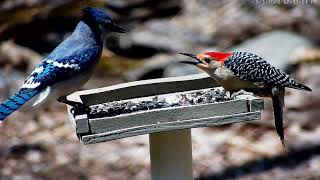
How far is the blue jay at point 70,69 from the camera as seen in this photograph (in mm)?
4074

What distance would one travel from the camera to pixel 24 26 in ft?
29.6

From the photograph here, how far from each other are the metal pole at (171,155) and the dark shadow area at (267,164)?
2346mm

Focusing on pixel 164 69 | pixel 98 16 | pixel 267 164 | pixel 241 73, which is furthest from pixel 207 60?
pixel 164 69

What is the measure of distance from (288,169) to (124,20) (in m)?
3.43

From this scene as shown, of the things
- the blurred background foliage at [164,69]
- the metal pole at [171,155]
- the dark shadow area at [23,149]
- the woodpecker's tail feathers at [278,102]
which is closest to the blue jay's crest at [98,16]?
the metal pole at [171,155]

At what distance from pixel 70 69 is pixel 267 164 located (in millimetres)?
3015

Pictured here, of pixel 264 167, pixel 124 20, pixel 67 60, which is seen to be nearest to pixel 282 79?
pixel 67 60

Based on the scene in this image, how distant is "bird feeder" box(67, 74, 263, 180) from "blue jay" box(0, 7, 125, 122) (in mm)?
147

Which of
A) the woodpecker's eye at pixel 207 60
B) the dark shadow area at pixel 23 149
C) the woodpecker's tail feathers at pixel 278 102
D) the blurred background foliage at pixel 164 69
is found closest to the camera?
the woodpecker's eye at pixel 207 60

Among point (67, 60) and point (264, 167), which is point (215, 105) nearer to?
point (67, 60)

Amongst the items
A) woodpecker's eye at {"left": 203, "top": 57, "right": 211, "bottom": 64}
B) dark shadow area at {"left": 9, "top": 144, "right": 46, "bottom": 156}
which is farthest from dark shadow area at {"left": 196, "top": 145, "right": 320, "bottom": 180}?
woodpecker's eye at {"left": 203, "top": 57, "right": 211, "bottom": 64}

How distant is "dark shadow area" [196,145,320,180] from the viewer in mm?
6613

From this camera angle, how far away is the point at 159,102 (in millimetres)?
4309

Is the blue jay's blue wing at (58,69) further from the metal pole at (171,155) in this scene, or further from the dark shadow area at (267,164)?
the dark shadow area at (267,164)
